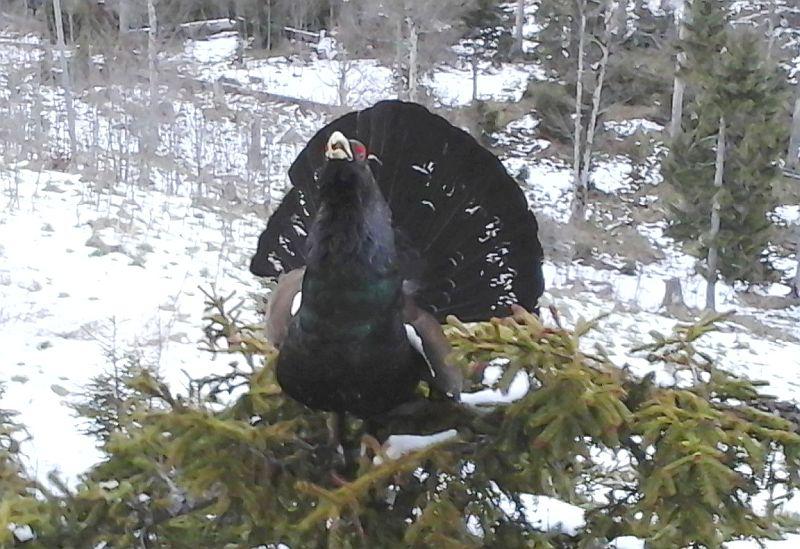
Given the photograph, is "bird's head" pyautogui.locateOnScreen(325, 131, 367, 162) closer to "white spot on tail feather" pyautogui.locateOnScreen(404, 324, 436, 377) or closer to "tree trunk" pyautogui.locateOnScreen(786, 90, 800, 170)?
"white spot on tail feather" pyautogui.locateOnScreen(404, 324, 436, 377)

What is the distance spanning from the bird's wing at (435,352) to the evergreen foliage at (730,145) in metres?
14.6

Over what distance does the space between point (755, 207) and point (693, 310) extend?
3.29 meters

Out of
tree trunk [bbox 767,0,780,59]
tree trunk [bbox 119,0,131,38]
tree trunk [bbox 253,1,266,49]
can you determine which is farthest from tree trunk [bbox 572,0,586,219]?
tree trunk [bbox 119,0,131,38]

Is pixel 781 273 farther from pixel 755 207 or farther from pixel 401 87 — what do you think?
pixel 401 87

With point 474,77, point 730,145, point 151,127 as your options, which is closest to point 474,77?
point 474,77

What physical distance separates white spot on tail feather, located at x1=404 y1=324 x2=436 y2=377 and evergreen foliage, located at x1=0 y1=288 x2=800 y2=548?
75 mm

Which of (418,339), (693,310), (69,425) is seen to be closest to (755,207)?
(693,310)

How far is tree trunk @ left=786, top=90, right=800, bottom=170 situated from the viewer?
22.9 meters

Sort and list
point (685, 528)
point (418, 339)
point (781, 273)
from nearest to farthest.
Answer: point (685, 528) < point (418, 339) < point (781, 273)

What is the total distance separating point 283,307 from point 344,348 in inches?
14.3

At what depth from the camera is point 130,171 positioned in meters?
12.0

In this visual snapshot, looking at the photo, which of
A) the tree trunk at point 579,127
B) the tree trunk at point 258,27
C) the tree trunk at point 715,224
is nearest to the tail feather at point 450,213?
the tree trunk at point 715,224

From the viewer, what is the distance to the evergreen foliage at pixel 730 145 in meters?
15.4

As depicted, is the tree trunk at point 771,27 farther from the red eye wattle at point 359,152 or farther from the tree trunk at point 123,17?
the red eye wattle at point 359,152
